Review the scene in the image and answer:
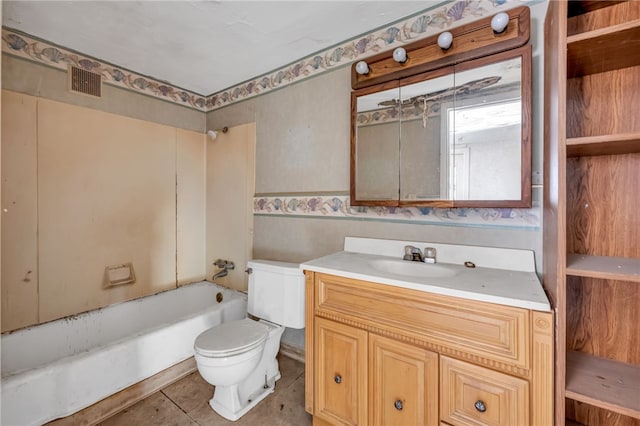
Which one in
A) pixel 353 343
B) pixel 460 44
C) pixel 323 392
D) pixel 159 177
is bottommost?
pixel 323 392

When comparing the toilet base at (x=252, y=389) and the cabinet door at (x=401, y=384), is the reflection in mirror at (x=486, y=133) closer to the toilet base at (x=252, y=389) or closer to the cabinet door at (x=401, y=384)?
the cabinet door at (x=401, y=384)

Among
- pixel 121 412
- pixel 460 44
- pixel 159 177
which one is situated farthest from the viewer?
pixel 159 177

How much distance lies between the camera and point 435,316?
3.48 ft

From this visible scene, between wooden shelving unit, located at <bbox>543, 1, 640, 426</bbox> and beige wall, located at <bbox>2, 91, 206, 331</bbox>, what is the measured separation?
2695 millimetres

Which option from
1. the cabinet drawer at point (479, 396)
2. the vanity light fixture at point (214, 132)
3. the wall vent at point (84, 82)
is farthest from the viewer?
the vanity light fixture at point (214, 132)

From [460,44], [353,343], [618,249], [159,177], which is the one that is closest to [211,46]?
[159,177]

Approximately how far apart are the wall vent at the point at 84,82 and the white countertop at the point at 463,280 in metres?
2.11

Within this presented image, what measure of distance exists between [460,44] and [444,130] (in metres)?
0.42

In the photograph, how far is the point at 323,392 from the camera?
1374 mm

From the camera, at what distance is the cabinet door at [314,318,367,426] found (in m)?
1.25

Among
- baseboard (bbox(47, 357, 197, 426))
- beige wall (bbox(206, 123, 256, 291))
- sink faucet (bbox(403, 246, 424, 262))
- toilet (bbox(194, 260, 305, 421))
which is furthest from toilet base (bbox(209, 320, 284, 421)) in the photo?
sink faucet (bbox(403, 246, 424, 262))

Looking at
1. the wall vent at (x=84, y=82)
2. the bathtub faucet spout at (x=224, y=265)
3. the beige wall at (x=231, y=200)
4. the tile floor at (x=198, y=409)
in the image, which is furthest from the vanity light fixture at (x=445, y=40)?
the wall vent at (x=84, y=82)

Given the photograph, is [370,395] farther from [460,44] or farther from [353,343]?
[460,44]

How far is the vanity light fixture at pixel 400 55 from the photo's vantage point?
4.83ft
